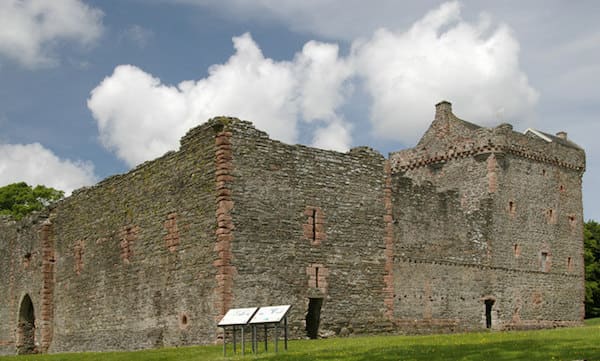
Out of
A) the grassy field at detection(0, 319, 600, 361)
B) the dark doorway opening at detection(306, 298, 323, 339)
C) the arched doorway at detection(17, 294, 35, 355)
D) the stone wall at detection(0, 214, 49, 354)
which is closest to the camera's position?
the grassy field at detection(0, 319, 600, 361)

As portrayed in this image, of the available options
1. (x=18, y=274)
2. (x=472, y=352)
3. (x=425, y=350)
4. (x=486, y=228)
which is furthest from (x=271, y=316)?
(x=18, y=274)

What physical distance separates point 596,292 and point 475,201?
3019 cm

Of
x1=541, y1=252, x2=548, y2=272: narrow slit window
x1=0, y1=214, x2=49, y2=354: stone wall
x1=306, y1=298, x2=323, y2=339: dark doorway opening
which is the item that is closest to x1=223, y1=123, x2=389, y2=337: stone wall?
x1=306, y1=298, x2=323, y2=339: dark doorway opening

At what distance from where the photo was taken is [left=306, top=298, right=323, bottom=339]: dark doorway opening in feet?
86.3

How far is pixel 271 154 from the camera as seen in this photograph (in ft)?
84.7

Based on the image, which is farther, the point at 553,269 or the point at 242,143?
the point at 553,269

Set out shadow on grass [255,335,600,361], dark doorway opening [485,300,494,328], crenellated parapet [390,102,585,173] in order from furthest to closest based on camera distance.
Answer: crenellated parapet [390,102,585,173] < dark doorway opening [485,300,494,328] < shadow on grass [255,335,600,361]

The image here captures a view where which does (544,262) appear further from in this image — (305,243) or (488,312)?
(305,243)

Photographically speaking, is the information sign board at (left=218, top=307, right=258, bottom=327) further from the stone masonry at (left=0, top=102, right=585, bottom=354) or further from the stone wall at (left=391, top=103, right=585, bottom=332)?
the stone wall at (left=391, top=103, right=585, bottom=332)

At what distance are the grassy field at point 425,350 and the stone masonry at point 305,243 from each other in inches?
115

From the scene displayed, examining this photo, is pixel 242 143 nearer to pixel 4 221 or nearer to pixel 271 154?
pixel 271 154

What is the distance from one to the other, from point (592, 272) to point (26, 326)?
41.5 metres

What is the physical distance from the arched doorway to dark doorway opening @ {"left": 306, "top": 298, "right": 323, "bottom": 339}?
1738 centimetres

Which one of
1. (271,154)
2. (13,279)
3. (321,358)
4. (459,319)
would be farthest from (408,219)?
(13,279)
